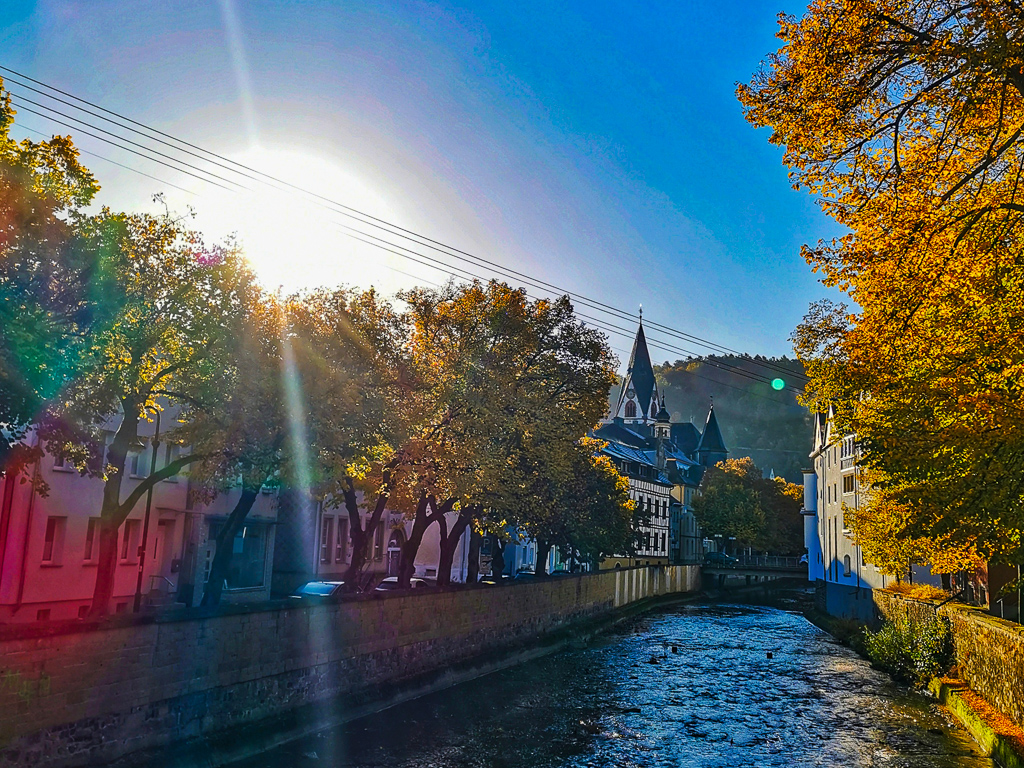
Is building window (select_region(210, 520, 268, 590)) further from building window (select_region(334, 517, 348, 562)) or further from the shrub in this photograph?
the shrub

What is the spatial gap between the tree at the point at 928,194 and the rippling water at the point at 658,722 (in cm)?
985

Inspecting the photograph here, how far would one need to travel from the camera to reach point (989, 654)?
70.2ft

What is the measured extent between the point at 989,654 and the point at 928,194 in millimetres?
14172

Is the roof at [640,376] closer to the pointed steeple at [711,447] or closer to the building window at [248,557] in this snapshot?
the pointed steeple at [711,447]

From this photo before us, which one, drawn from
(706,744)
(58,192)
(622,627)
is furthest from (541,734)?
(622,627)

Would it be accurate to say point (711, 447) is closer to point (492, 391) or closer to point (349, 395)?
point (492, 391)

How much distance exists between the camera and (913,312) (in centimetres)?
1284

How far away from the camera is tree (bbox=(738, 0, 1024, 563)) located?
1158cm

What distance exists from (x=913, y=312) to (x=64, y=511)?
2689 centimetres

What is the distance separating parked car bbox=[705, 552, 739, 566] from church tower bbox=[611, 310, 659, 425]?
33623 millimetres

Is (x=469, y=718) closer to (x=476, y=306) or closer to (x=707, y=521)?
(x=476, y=306)

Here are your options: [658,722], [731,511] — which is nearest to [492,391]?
[658,722]

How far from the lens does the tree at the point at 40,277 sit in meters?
13.9

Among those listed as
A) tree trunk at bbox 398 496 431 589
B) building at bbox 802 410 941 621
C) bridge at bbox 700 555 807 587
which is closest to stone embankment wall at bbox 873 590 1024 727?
tree trunk at bbox 398 496 431 589
